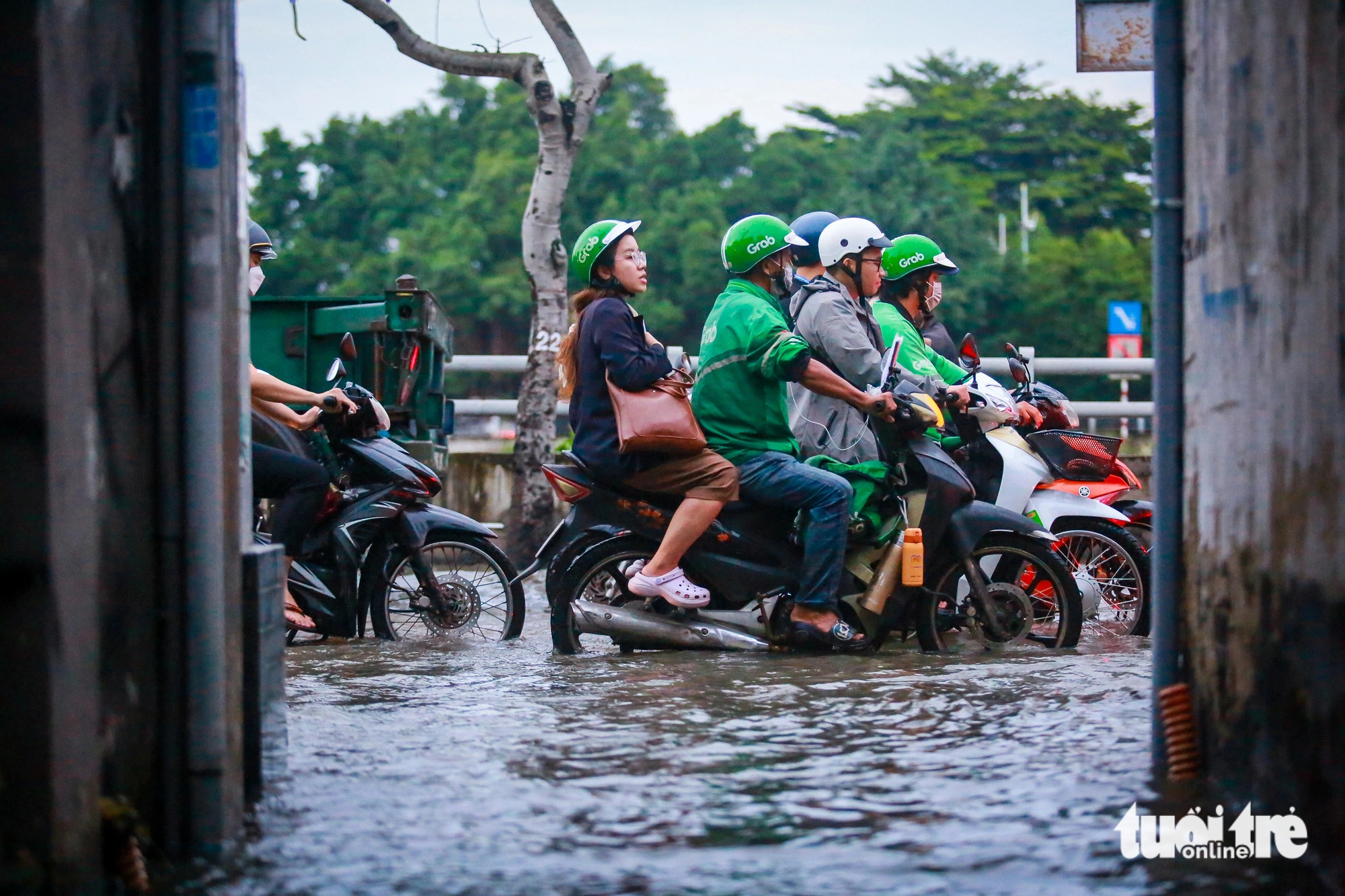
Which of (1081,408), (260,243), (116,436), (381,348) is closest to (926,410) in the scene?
(260,243)

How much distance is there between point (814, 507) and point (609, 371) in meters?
0.99

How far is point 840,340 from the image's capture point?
744 centimetres

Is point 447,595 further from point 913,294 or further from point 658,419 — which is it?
point 913,294

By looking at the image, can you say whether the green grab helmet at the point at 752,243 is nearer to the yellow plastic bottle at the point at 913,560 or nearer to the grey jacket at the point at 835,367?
the grey jacket at the point at 835,367

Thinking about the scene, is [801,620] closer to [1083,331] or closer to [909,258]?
[909,258]

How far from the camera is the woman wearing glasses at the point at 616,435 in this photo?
697 centimetres

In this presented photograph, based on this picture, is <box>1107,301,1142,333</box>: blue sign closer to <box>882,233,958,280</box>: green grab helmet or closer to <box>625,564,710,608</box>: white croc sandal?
<box>882,233,958,280</box>: green grab helmet

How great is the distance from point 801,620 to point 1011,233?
218 ft

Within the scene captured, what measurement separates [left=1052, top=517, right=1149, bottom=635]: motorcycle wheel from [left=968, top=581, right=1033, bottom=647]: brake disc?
71 cm

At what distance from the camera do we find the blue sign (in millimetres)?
22266

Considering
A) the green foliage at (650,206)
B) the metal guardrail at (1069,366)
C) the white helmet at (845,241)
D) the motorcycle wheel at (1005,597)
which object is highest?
the green foliage at (650,206)

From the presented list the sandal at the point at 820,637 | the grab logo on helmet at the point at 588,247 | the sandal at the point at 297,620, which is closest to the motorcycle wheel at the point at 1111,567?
the sandal at the point at 820,637

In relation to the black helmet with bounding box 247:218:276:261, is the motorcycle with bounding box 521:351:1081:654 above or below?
below

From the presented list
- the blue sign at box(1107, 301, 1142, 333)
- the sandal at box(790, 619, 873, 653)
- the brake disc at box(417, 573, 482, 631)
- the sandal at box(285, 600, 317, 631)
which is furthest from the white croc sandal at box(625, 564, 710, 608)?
the blue sign at box(1107, 301, 1142, 333)
